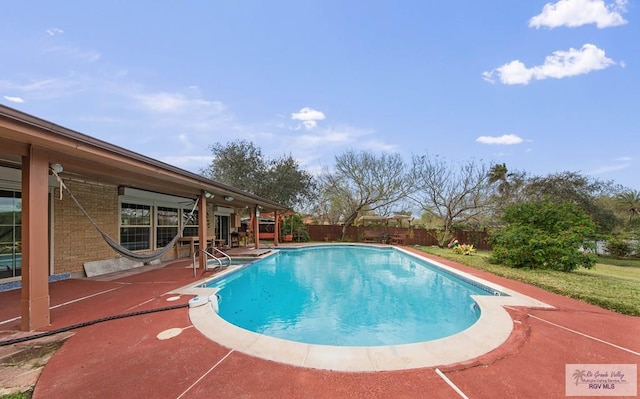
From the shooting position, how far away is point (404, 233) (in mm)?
20312

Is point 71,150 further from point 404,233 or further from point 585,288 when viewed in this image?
point 404,233

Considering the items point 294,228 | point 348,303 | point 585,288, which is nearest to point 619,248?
point 585,288

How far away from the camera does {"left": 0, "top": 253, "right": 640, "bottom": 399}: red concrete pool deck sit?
99.7 inches

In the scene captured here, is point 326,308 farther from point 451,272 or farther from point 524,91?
point 524,91

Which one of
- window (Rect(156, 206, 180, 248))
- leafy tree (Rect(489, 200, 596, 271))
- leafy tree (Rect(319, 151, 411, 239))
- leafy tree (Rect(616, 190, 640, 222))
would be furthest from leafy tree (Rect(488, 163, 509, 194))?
window (Rect(156, 206, 180, 248))

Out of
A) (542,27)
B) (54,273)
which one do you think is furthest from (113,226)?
(542,27)

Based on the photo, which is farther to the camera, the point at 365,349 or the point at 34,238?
the point at 34,238

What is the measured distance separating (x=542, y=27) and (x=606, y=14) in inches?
72.4

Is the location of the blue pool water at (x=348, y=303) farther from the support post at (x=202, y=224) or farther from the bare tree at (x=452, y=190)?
the bare tree at (x=452, y=190)

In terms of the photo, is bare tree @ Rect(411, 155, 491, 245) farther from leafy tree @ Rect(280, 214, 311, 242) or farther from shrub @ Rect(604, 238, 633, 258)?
leafy tree @ Rect(280, 214, 311, 242)

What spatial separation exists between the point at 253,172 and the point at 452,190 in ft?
48.2

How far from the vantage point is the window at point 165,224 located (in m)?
10.6

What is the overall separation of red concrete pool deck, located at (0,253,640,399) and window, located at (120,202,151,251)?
4548mm

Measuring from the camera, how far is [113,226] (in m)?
8.52
